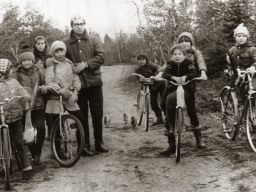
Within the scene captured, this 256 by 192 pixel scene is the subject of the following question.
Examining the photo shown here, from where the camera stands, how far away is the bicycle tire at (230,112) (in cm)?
704

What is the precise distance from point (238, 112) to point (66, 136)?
302 cm

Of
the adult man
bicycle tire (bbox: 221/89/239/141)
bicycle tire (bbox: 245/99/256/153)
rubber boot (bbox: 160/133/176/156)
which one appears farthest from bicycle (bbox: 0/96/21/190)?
bicycle tire (bbox: 221/89/239/141)

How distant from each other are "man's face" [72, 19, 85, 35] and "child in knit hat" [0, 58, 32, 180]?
5.49 feet

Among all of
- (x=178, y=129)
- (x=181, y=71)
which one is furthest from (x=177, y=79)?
(x=178, y=129)

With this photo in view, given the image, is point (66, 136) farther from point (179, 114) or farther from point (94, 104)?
point (179, 114)

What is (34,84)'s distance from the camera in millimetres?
6500

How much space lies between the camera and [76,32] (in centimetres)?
705

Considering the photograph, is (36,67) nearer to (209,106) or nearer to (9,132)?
(9,132)

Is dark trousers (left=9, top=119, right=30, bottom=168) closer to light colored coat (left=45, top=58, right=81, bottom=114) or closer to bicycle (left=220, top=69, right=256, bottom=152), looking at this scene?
light colored coat (left=45, top=58, right=81, bottom=114)

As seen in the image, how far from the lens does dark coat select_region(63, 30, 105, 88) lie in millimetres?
7051

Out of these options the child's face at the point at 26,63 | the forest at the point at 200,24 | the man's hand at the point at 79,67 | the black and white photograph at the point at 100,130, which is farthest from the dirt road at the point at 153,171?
the forest at the point at 200,24

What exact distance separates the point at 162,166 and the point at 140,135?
121 inches

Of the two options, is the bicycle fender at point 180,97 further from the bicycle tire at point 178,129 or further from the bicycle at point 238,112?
the bicycle at point 238,112

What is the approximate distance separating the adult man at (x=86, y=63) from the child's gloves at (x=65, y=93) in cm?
51
